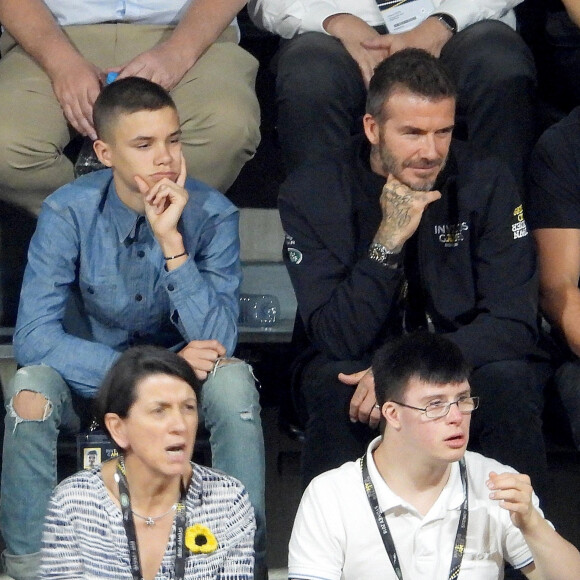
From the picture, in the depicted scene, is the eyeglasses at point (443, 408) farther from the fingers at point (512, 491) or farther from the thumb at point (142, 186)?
the thumb at point (142, 186)

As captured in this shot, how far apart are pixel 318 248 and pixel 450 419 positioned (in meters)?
0.68

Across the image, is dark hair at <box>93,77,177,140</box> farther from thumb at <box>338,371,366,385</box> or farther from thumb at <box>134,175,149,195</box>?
thumb at <box>338,371,366,385</box>

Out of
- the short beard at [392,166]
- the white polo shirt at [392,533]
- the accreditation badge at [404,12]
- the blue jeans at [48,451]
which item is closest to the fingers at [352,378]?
the blue jeans at [48,451]

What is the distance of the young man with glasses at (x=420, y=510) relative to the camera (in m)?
2.38

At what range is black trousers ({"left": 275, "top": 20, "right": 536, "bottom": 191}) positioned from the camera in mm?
3238

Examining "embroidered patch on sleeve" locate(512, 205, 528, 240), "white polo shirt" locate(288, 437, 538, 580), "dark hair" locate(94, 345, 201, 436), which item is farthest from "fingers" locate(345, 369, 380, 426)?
"embroidered patch on sleeve" locate(512, 205, 528, 240)

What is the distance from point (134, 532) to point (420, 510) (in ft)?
1.85

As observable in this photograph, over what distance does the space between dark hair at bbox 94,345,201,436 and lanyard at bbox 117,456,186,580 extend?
14cm

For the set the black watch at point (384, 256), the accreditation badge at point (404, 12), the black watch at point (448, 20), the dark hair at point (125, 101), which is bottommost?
the black watch at point (384, 256)

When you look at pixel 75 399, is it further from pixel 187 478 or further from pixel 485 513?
pixel 485 513

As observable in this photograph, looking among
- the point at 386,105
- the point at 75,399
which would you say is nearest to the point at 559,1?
the point at 386,105

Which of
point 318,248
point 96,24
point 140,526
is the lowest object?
point 140,526

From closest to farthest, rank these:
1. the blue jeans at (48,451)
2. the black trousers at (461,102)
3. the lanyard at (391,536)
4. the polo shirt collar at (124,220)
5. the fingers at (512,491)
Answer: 1. the fingers at (512,491)
2. the lanyard at (391,536)
3. the blue jeans at (48,451)
4. the polo shirt collar at (124,220)
5. the black trousers at (461,102)

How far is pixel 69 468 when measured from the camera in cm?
320
